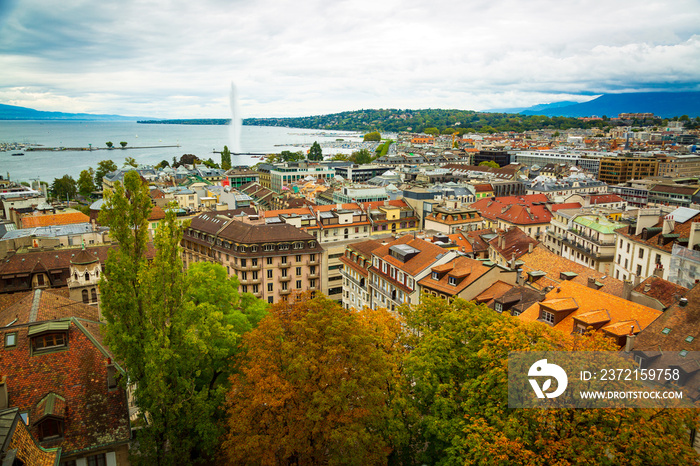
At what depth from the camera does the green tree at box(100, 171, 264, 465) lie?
23.3 meters

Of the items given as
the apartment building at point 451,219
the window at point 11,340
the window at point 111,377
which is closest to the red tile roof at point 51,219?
the window at point 11,340

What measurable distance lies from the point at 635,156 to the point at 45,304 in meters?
190

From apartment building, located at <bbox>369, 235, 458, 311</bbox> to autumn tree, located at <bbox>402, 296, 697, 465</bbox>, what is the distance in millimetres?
13868

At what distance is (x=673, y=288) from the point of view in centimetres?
3472

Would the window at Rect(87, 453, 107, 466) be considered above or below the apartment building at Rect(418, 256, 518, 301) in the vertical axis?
below

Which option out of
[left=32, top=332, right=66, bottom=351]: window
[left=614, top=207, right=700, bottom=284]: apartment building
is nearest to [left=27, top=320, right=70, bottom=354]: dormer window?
[left=32, top=332, right=66, bottom=351]: window

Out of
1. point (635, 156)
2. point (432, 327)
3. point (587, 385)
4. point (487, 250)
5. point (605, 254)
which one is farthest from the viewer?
point (635, 156)

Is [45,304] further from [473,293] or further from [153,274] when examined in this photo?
[473,293]

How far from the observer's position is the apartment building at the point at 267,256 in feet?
192

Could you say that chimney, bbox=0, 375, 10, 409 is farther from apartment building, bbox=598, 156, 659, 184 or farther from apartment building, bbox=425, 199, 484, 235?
apartment building, bbox=598, 156, 659, 184

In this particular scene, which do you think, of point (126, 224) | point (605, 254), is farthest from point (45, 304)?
point (605, 254)

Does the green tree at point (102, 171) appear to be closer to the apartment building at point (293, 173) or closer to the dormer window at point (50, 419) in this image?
the apartment building at point (293, 173)

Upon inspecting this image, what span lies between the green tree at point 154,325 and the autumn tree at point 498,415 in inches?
480

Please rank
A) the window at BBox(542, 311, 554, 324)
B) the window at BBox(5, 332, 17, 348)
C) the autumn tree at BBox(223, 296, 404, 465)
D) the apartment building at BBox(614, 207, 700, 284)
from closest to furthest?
the autumn tree at BBox(223, 296, 404, 465) → the window at BBox(5, 332, 17, 348) → the window at BBox(542, 311, 554, 324) → the apartment building at BBox(614, 207, 700, 284)
